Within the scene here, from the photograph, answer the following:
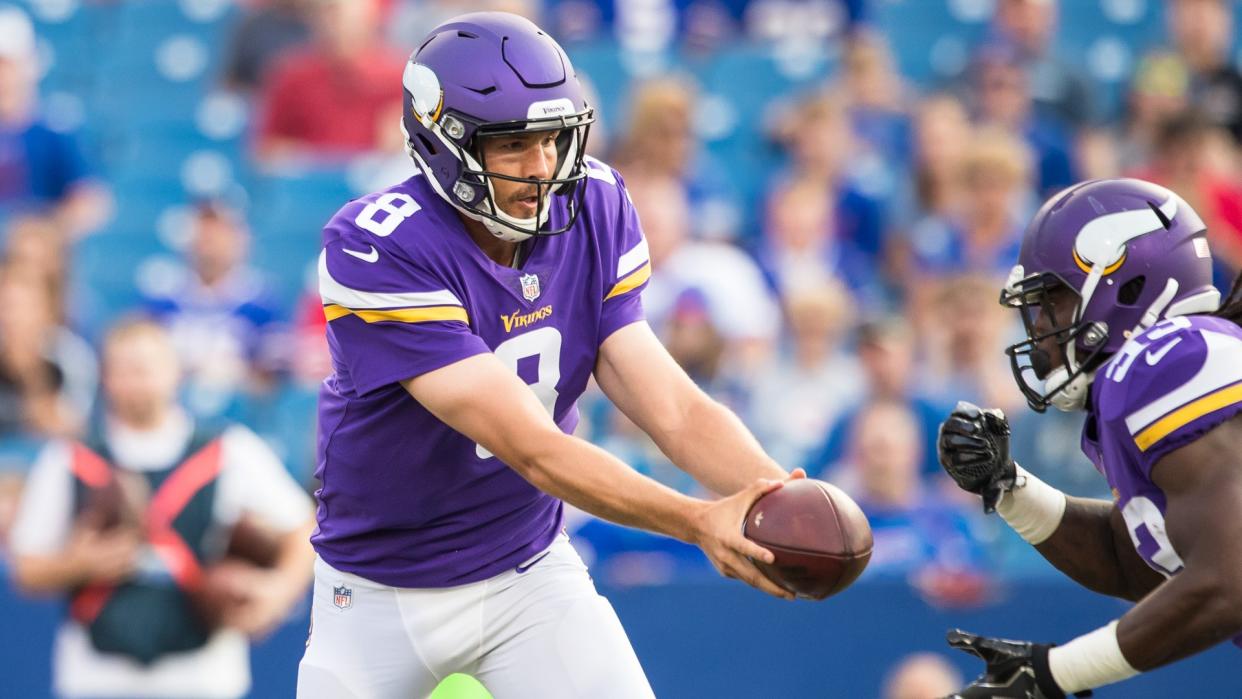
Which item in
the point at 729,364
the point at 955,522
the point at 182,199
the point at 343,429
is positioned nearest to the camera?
the point at 343,429

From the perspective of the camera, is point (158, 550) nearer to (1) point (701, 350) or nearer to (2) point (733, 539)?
(1) point (701, 350)

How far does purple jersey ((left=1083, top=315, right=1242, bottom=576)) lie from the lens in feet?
11.3

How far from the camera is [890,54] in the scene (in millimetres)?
9781

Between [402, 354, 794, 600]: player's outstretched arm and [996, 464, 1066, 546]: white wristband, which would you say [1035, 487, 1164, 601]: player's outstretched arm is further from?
[402, 354, 794, 600]: player's outstretched arm

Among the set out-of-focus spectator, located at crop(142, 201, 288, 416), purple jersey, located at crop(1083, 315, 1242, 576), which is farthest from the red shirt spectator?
purple jersey, located at crop(1083, 315, 1242, 576)

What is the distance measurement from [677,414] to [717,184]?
4969 millimetres

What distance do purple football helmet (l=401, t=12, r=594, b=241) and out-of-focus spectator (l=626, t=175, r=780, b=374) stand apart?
3.47 meters

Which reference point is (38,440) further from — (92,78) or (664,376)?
(664,376)

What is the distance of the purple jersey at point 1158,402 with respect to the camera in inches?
135

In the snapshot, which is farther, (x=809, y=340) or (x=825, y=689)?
(x=809, y=340)

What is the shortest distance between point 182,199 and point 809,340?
4.08 m

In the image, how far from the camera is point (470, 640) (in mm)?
3908

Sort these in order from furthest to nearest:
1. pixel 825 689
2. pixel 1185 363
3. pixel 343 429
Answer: pixel 825 689 < pixel 343 429 < pixel 1185 363

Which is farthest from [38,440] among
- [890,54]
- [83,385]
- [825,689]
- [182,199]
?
[890,54]
